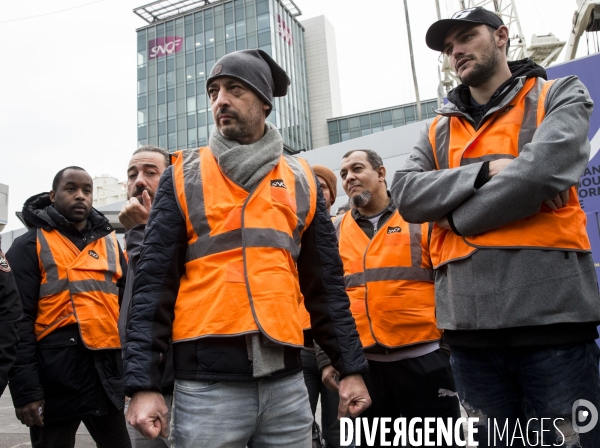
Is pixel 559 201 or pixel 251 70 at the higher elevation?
pixel 251 70

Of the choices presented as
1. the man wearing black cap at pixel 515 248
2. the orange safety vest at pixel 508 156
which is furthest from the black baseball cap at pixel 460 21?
the orange safety vest at pixel 508 156

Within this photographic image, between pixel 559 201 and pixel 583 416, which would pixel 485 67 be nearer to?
pixel 559 201

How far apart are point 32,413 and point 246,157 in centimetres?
218

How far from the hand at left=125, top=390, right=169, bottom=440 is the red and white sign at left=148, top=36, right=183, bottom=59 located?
50541 mm

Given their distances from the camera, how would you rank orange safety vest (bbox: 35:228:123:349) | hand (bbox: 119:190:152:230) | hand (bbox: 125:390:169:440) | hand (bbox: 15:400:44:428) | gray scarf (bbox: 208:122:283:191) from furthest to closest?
orange safety vest (bbox: 35:228:123:349) → hand (bbox: 15:400:44:428) → hand (bbox: 119:190:152:230) → gray scarf (bbox: 208:122:283:191) → hand (bbox: 125:390:169:440)

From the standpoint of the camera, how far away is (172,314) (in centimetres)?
189

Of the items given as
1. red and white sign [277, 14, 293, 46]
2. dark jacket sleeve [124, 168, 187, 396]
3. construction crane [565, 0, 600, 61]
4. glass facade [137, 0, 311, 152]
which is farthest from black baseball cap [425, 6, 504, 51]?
red and white sign [277, 14, 293, 46]

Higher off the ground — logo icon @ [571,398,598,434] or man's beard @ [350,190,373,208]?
man's beard @ [350,190,373,208]

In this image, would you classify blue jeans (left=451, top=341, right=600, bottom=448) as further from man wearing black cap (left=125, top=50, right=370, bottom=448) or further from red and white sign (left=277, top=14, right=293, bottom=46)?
red and white sign (left=277, top=14, right=293, bottom=46)

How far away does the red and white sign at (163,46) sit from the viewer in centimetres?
4872

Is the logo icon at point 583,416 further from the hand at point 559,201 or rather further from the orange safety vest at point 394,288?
the orange safety vest at point 394,288

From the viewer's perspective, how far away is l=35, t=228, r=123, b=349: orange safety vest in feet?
11.2

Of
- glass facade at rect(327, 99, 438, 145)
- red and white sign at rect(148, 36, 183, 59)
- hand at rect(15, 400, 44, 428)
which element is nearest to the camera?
hand at rect(15, 400, 44, 428)

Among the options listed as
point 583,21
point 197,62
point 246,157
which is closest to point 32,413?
point 246,157
